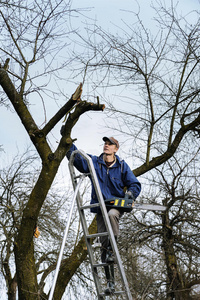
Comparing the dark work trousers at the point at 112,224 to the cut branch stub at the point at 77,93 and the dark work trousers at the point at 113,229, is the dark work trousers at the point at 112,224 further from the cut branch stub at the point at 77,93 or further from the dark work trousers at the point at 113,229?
the cut branch stub at the point at 77,93

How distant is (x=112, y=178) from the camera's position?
470 cm

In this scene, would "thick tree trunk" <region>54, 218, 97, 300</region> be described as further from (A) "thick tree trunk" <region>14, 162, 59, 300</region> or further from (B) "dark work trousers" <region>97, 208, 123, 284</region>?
(B) "dark work trousers" <region>97, 208, 123, 284</region>

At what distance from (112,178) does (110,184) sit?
7cm

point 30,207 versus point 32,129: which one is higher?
point 32,129

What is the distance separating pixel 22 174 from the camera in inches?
424

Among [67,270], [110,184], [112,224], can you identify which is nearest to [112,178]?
[110,184]

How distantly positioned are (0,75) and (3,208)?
495 cm

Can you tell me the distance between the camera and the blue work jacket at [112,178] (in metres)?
4.67

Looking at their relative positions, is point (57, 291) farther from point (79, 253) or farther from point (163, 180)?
point (163, 180)

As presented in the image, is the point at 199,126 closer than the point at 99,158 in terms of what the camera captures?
No

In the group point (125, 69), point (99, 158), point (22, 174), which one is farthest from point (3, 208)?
point (99, 158)

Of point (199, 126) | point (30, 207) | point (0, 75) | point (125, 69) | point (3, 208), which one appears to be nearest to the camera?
point (30, 207)

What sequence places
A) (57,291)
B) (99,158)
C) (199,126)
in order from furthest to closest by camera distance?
(199,126)
(57,291)
(99,158)

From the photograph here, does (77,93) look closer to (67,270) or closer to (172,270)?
(67,270)
